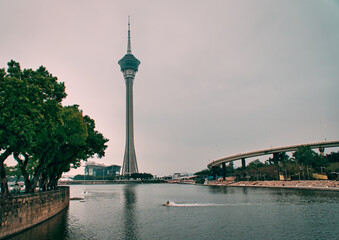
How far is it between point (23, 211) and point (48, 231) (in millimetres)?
4519

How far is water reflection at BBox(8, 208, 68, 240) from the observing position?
33769 millimetres

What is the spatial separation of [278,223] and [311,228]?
16.9 ft

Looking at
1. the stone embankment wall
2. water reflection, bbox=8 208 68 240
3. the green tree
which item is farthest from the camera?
water reflection, bbox=8 208 68 240

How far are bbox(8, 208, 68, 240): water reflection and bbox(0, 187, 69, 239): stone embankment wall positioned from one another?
83 centimetres

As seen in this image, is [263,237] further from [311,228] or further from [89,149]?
[89,149]

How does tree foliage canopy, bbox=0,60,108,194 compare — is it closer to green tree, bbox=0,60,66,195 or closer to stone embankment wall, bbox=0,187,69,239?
green tree, bbox=0,60,66,195

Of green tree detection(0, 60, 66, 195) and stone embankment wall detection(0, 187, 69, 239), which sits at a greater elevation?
green tree detection(0, 60, 66, 195)

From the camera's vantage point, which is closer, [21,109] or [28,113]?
[21,109]

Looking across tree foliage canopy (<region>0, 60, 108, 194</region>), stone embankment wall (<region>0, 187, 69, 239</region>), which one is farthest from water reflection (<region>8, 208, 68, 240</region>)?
tree foliage canopy (<region>0, 60, 108, 194</region>)

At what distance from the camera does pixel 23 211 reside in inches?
1422

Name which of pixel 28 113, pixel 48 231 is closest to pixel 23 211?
pixel 48 231

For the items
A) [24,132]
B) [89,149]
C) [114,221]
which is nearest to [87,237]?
[114,221]

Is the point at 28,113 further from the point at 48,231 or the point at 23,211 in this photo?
the point at 48,231

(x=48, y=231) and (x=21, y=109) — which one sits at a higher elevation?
(x=21, y=109)
